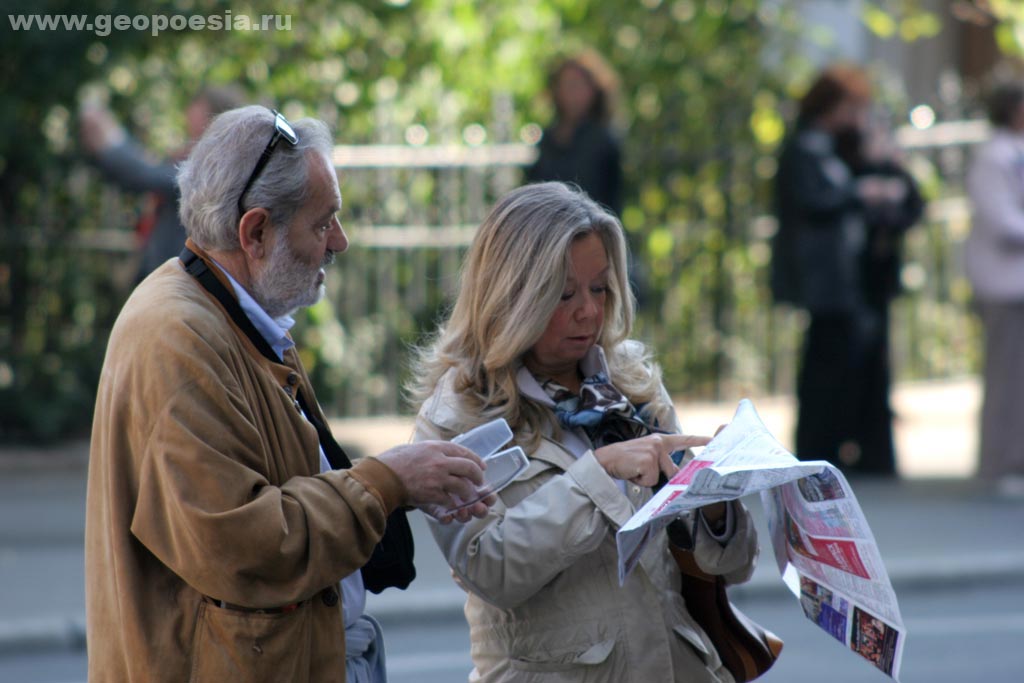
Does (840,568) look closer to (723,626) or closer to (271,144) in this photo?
(723,626)

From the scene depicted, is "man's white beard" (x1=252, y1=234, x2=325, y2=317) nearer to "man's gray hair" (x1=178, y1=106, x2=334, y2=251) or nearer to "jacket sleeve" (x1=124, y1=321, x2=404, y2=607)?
"man's gray hair" (x1=178, y1=106, x2=334, y2=251)

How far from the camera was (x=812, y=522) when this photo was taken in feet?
10.0

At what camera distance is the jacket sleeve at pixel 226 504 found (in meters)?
2.65

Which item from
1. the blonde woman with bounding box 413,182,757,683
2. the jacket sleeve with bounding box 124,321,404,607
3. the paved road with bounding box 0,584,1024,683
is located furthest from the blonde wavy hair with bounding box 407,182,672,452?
the paved road with bounding box 0,584,1024,683

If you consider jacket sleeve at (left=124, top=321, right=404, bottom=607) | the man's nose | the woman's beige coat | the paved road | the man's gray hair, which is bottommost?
the paved road

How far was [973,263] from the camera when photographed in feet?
31.4

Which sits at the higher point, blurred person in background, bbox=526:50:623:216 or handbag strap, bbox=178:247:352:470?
blurred person in background, bbox=526:50:623:216

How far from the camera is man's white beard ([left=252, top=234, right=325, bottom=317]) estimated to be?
292 cm

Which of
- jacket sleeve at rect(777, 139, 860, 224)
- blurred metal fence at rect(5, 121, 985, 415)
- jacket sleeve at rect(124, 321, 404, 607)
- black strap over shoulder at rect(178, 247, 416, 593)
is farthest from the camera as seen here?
blurred metal fence at rect(5, 121, 985, 415)

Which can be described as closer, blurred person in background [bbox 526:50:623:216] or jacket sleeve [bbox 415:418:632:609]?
jacket sleeve [bbox 415:418:632:609]

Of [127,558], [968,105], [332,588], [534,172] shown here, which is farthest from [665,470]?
[968,105]
